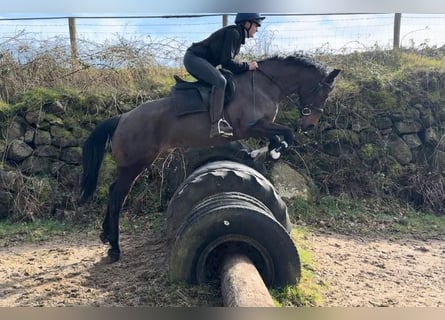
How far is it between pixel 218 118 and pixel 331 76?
1023mm

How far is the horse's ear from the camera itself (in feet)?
12.3

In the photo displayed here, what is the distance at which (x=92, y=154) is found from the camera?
3807 mm

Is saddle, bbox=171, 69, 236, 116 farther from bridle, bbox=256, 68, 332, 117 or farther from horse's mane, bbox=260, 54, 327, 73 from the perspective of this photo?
horse's mane, bbox=260, 54, 327, 73

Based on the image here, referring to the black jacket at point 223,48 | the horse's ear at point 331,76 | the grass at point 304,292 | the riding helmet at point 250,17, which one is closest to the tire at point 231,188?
the grass at point 304,292

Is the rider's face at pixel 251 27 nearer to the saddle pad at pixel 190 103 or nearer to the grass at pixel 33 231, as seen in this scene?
the saddle pad at pixel 190 103

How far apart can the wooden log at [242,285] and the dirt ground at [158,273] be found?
0.26m

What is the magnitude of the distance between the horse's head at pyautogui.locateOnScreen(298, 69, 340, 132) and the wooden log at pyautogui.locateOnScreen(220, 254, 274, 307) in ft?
5.65

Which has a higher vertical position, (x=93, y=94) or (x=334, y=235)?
(x=93, y=94)

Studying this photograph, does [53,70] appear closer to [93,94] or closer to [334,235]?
[93,94]

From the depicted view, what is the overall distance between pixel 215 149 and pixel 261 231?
183 centimetres

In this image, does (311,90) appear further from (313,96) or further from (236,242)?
(236,242)

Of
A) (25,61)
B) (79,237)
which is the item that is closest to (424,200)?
(79,237)

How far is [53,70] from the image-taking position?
254 inches

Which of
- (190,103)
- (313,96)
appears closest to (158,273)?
(190,103)
